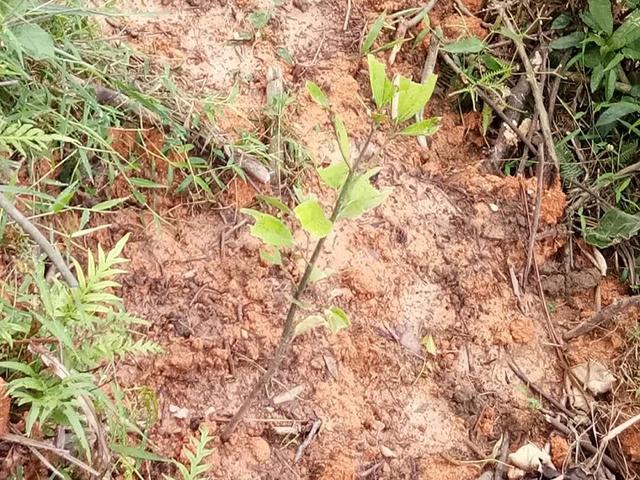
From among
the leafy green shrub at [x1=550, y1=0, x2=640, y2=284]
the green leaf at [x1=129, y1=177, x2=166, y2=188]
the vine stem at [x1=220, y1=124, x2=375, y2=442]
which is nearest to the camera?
the vine stem at [x1=220, y1=124, x2=375, y2=442]

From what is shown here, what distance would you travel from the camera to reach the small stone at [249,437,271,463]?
1.75 metres

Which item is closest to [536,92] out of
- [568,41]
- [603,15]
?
[568,41]

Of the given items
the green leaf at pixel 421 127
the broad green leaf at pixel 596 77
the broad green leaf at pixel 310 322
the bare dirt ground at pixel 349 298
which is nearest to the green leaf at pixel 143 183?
the bare dirt ground at pixel 349 298

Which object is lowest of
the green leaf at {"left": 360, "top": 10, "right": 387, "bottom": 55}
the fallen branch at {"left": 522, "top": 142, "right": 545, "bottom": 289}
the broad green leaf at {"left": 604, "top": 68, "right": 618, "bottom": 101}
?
the fallen branch at {"left": 522, "top": 142, "right": 545, "bottom": 289}

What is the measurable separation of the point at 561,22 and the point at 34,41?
1.82 metres

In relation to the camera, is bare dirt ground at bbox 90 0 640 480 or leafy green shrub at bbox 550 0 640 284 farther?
leafy green shrub at bbox 550 0 640 284

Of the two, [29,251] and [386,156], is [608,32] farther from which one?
[29,251]

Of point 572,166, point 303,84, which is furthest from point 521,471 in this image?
point 303,84

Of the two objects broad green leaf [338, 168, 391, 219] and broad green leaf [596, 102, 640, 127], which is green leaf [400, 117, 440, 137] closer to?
broad green leaf [338, 168, 391, 219]

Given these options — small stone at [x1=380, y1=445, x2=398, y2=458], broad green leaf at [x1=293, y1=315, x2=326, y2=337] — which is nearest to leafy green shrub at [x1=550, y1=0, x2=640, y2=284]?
small stone at [x1=380, y1=445, x2=398, y2=458]

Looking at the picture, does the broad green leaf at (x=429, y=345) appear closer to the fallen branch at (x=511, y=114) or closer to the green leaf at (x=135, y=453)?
the fallen branch at (x=511, y=114)

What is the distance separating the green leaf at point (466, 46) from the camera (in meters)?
2.56

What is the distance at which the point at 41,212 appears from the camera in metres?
1.67

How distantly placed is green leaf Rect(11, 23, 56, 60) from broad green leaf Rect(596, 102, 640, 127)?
5.77 feet
